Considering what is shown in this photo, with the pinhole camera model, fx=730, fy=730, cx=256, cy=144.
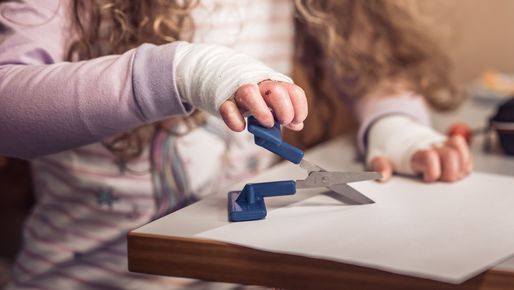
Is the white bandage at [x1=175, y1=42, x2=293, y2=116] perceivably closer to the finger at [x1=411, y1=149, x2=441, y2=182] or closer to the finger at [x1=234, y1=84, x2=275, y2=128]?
the finger at [x1=234, y1=84, x2=275, y2=128]

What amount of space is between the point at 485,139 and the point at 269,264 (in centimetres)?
49

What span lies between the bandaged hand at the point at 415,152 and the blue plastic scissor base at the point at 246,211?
16cm

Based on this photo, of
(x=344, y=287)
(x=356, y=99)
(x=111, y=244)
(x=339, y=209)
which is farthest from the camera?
(x=356, y=99)

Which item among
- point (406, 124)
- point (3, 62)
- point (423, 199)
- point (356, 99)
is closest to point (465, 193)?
point (423, 199)

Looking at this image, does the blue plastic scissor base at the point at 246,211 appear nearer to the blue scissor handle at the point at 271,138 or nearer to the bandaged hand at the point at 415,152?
the blue scissor handle at the point at 271,138

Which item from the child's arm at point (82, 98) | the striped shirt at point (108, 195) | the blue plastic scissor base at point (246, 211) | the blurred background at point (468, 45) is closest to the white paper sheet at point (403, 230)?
the blue plastic scissor base at point (246, 211)

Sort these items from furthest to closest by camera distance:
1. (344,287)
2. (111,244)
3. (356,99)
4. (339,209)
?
1. (356,99)
2. (111,244)
3. (339,209)
4. (344,287)

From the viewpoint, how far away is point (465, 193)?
0.66m

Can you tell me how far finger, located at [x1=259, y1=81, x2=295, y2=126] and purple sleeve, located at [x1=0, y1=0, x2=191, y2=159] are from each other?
0.08 m

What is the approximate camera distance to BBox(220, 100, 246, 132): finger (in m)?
0.55

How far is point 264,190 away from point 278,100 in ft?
0.28

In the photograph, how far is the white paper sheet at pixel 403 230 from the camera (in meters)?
0.49

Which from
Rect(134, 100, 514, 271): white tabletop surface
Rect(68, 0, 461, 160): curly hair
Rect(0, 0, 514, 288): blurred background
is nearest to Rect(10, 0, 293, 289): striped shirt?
Rect(68, 0, 461, 160): curly hair

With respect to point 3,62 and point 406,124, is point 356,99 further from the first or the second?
point 3,62
